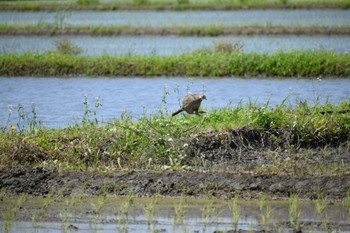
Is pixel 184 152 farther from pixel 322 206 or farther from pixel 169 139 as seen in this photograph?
pixel 322 206

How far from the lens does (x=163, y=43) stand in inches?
706

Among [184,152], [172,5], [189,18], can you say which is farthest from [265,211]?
[172,5]

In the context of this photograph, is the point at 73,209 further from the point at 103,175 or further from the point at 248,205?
the point at 248,205

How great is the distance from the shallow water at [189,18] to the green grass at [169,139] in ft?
37.7

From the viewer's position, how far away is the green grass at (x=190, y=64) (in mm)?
13383

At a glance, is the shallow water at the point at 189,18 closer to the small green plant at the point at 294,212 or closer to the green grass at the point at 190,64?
the green grass at the point at 190,64

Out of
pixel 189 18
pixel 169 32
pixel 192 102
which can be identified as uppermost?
pixel 189 18

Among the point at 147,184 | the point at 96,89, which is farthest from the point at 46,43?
the point at 147,184

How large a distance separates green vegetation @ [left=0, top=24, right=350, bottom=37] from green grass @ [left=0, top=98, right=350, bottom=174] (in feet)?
34.2

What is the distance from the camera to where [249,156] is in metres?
7.71

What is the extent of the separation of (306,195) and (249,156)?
1.31 meters

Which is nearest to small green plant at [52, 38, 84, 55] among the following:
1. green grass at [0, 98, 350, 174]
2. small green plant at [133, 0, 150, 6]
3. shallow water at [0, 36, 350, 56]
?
shallow water at [0, 36, 350, 56]

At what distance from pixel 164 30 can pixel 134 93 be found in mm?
7445

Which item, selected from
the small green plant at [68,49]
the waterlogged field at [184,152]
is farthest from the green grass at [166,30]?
the waterlogged field at [184,152]
